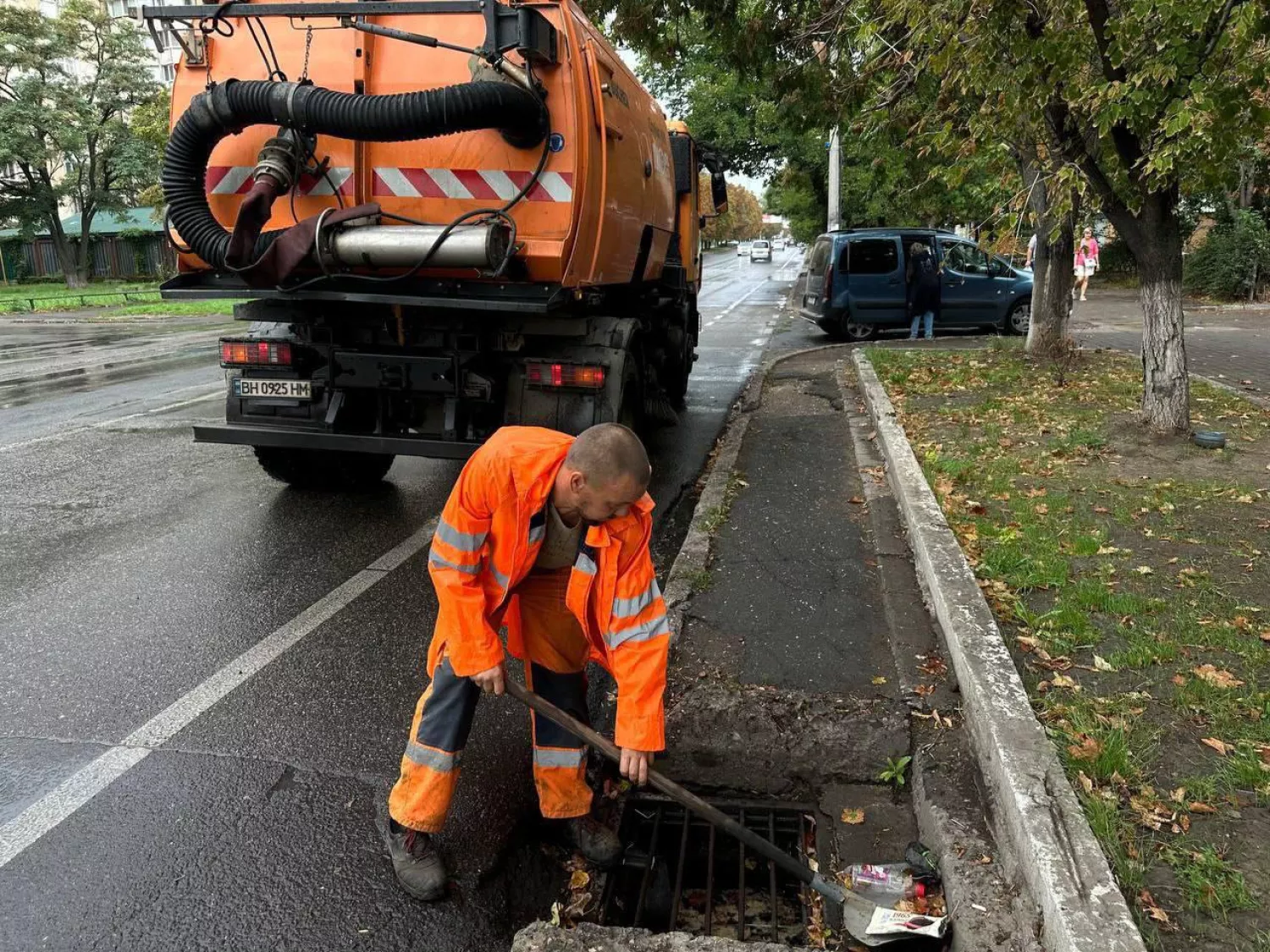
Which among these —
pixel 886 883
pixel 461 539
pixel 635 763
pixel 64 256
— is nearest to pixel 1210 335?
pixel 886 883

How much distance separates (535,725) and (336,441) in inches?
117

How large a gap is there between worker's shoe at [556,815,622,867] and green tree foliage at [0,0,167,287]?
36.7m

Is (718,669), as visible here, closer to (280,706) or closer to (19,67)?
(280,706)

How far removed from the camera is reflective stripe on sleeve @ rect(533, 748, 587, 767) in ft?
9.46

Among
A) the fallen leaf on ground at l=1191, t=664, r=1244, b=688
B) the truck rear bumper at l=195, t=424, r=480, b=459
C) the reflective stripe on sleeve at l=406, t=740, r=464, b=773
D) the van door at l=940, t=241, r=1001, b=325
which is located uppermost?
the van door at l=940, t=241, r=1001, b=325

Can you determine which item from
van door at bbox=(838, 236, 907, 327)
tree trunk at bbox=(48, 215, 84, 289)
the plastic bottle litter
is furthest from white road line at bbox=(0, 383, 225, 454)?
tree trunk at bbox=(48, 215, 84, 289)

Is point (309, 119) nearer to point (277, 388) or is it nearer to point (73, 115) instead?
point (277, 388)

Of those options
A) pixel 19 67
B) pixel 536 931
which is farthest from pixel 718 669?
pixel 19 67

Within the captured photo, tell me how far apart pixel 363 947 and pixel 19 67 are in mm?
40547

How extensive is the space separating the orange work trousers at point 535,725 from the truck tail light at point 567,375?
2.50 m

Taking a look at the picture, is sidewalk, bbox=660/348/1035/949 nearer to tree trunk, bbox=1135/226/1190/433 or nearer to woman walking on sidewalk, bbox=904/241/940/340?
tree trunk, bbox=1135/226/1190/433

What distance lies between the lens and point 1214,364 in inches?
450

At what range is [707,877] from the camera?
2.95 metres

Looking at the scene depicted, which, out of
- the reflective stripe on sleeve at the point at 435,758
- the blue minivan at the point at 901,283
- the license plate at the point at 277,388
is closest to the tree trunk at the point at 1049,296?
the blue minivan at the point at 901,283
